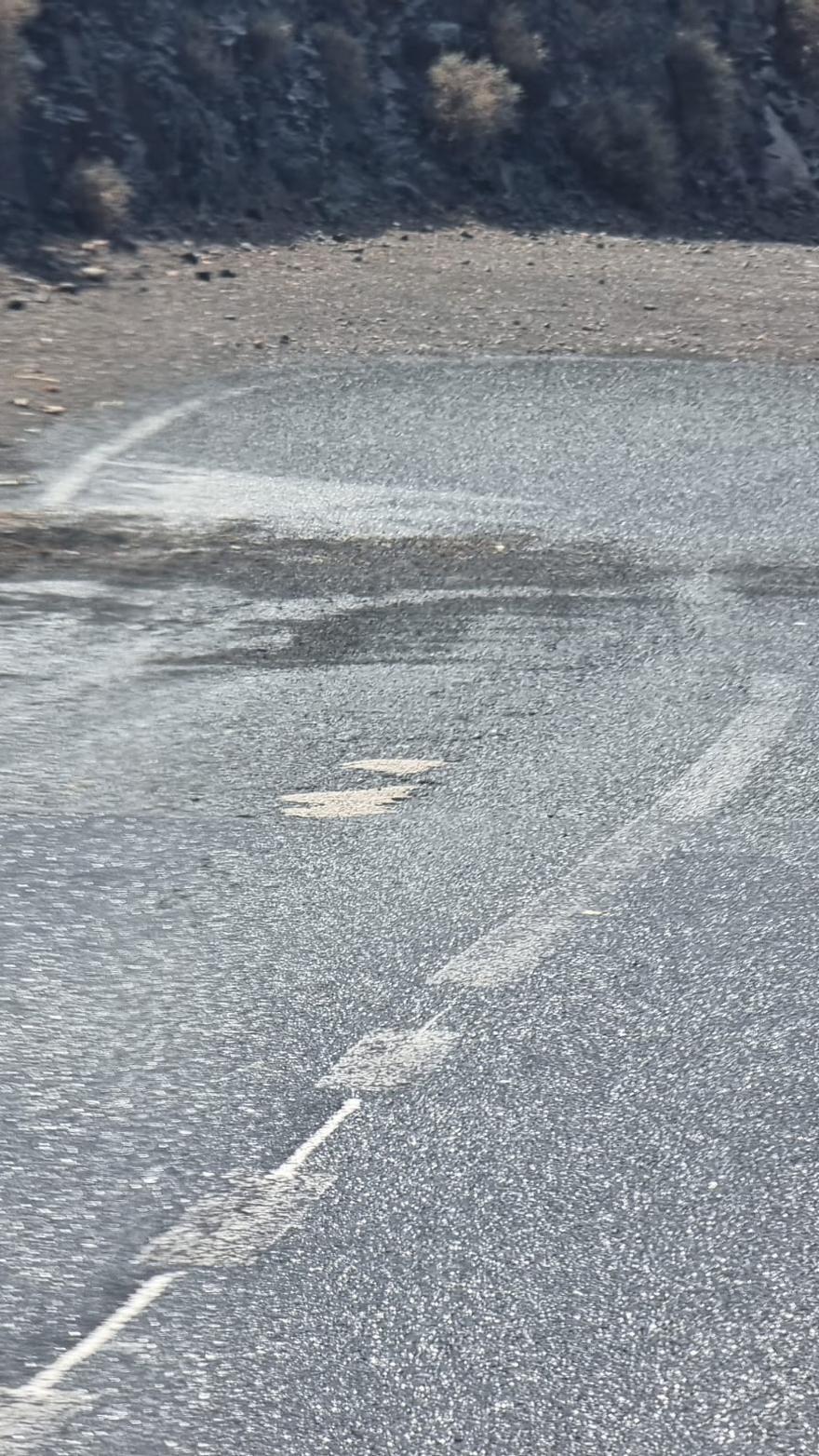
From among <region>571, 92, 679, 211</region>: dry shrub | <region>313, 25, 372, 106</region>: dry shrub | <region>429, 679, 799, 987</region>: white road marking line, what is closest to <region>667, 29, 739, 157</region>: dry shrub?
<region>571, 92, 679, 211</region>: dry shrub

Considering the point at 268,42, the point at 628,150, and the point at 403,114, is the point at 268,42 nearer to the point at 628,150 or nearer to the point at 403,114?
the point at 403,114

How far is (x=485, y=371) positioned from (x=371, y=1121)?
1049 cm

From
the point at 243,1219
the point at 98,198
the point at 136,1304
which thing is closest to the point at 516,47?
the point at 98,198

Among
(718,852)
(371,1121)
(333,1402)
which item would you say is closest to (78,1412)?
(333,1402)

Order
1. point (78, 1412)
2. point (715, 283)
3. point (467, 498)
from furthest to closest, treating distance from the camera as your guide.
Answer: point (715, 283) → point (467, 498) → point (78, 1412)

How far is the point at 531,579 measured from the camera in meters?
9.05

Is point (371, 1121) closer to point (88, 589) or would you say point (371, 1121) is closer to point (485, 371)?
point (88, 589)

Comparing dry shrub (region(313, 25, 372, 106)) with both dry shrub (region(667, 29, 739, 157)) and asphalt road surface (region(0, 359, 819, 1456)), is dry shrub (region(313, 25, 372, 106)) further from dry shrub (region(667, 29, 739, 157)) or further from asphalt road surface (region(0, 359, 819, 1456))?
asphalt road surface (region(0, 359, 819, 1456))

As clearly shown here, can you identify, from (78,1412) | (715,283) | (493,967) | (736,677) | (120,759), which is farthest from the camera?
(715,283)

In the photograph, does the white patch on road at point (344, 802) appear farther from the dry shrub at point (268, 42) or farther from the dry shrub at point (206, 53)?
the dry shrub at point (268, 42)

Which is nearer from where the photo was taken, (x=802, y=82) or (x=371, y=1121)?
(x=371, y=1121)

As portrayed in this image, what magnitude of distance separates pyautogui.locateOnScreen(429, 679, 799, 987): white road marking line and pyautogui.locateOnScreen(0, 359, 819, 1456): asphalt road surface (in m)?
0.02

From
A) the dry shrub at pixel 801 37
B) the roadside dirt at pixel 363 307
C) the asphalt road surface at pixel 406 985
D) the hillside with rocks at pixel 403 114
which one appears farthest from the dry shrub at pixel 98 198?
the dry shrub at pixel 801 37

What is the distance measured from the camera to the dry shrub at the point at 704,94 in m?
23.3
